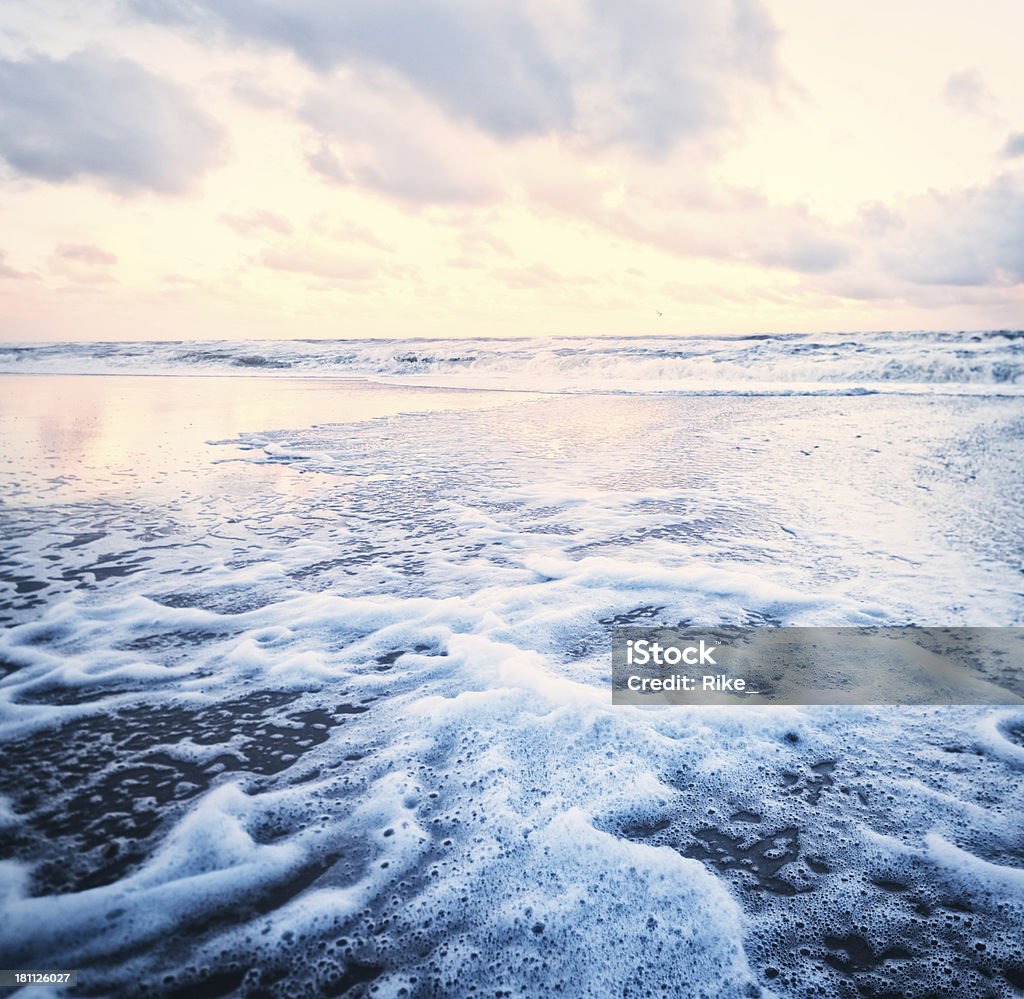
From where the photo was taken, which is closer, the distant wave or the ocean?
the ocean

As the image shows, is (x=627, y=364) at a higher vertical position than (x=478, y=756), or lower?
higher

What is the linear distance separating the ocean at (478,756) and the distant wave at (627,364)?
1448 cm

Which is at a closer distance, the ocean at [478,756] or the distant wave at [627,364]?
the ocean at [478,756]

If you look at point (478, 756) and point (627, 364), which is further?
point (627, 364)

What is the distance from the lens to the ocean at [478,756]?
4.90 feet

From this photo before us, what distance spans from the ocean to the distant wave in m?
14.5

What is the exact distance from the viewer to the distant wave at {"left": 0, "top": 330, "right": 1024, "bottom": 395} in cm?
2036

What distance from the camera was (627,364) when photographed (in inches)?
1044

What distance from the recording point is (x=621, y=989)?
1.41 meters

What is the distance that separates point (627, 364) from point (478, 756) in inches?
1018

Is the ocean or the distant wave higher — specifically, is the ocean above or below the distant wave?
below

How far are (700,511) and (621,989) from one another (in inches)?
167

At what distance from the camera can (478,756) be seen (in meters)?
2.21

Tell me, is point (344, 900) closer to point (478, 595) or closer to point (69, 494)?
point (478, 595)
